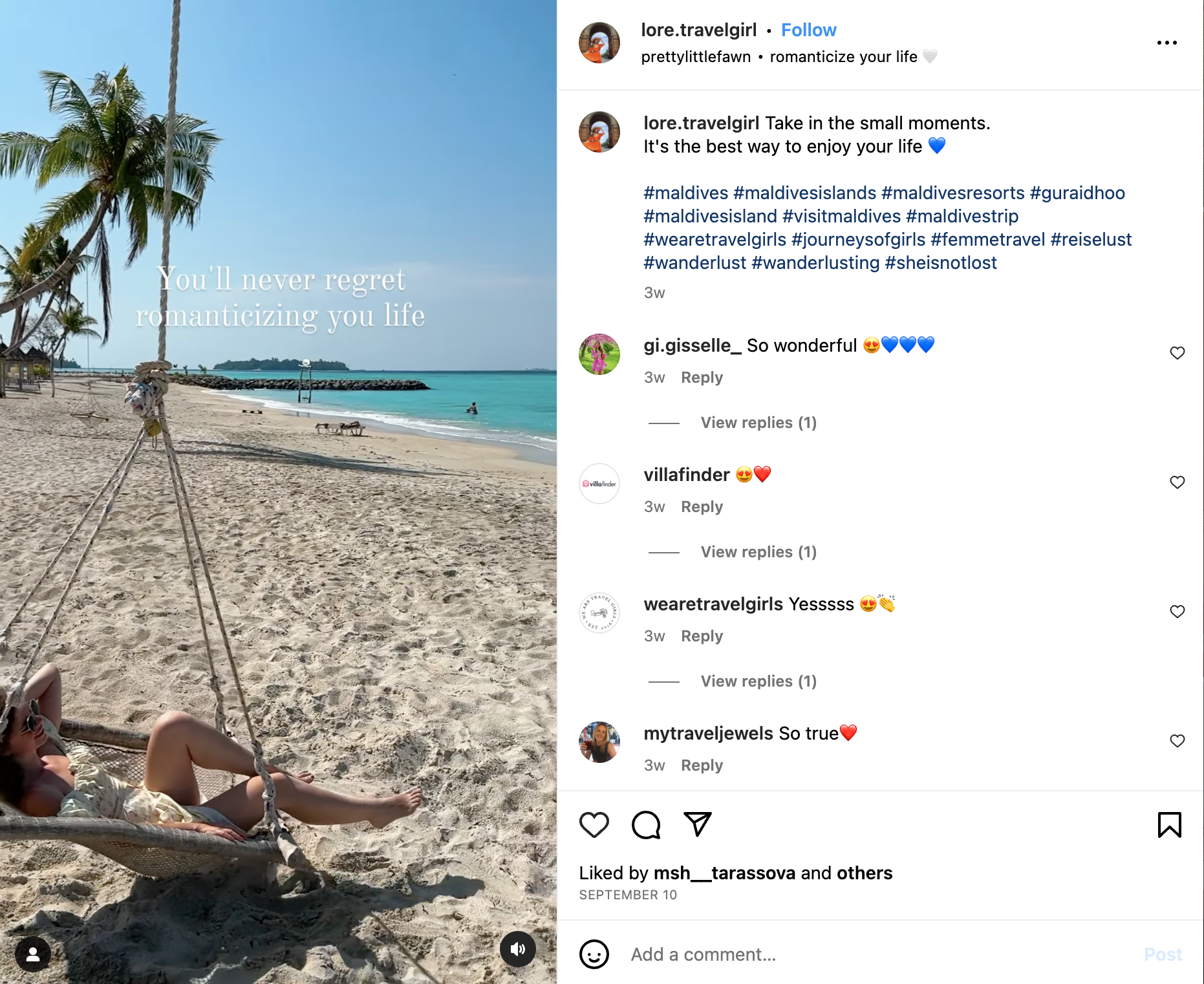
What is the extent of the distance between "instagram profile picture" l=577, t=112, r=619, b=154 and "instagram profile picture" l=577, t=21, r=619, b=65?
128mm

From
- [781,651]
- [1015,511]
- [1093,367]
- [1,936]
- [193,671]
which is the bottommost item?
[1,936]

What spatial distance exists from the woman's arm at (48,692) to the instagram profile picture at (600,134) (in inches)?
82.7

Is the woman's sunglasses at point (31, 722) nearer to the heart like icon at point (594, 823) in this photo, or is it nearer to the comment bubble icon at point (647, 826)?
the heart like icon at point (594, 823)

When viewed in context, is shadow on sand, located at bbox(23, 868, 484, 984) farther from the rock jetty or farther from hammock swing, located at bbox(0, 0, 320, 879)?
the rock jetty

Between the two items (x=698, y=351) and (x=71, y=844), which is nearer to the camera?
(x=698, y=351)

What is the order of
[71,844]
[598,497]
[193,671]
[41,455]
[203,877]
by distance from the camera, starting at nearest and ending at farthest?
1. [598,497]
2. [203,877]
3. [71,844]
4. [193,671]
5. [41,455]

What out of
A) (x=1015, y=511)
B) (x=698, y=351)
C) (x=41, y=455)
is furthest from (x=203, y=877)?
(x=41, y=455)

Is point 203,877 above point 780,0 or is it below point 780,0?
below

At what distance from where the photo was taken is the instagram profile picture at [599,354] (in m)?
1.98

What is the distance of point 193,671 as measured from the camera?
163 inches

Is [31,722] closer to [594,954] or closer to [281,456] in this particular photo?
[594,954]

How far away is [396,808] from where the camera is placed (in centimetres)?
279

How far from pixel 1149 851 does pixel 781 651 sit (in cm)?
89

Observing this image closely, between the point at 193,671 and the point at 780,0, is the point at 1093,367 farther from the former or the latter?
the point at 193,671
